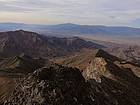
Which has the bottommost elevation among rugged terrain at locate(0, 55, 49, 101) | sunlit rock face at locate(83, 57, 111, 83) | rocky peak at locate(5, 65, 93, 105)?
rugged terrain at locate(0, 55, 49, 101)

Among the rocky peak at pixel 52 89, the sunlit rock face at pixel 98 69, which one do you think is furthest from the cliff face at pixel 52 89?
the sunlit rock face at pixel 98 69

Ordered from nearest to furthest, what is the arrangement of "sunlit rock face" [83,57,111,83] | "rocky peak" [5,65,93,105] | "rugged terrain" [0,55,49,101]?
Answer: "rocky peak" [5,65,93,105]
"sunlit rock face" [83,57,111,83]
"rugged terrain" [0,55,49,101]

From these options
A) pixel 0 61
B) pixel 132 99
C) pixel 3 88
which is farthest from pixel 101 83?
pixel 0 61

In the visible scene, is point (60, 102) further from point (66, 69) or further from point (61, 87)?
point (66, 69)

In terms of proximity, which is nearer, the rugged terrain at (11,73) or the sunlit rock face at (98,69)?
the sunlit rock face at (98,69)

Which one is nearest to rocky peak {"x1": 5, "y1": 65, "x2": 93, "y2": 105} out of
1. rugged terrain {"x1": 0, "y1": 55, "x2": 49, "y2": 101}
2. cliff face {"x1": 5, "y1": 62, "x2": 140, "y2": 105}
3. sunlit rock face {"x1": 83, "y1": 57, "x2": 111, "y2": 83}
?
cliff face {"x1": 5, "y1": 62, "x2": 140, "y2": 105}

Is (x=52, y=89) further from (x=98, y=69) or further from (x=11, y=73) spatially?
(x=11, y=73)

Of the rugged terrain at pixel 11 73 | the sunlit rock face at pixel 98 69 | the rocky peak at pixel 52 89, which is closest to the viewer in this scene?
the rocky peak at pixel 52 89

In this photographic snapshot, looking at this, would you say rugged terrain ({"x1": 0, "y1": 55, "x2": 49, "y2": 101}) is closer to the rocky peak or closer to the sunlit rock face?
the sunlit rock face

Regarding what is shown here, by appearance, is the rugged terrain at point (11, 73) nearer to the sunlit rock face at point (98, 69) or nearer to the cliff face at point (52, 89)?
the sunlit rock face at point (98, 69)

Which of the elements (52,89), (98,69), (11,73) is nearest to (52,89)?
(52,89)

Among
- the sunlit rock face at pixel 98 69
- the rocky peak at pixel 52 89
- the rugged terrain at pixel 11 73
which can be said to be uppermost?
the rocky peak at pixel 52 89
